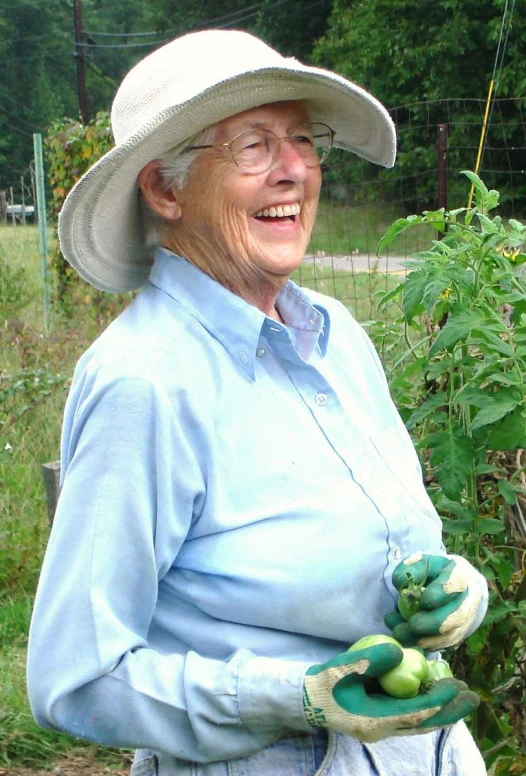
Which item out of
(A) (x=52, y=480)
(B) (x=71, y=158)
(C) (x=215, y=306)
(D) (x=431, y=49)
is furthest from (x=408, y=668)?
(D) (x=431, y=49)

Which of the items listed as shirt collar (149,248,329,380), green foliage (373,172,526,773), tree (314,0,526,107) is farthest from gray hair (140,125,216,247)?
tree (314,0,526,107)

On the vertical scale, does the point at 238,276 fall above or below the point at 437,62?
below

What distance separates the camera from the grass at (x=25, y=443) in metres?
3.29

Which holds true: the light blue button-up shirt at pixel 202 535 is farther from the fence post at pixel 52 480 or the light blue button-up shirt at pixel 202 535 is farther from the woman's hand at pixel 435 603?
the fence post at pixel 52 480

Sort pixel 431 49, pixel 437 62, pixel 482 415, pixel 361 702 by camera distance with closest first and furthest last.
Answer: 1. pixel 361 702
2. pixel 482 415
3. pixel 431 49
4. pixel 437 62

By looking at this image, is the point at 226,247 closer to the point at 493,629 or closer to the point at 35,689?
the point at 35,689

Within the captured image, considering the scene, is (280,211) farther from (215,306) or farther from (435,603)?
(435,603)

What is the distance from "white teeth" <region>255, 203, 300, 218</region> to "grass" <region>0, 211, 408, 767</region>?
1.19m

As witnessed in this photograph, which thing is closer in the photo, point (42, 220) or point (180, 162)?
point (180, 162)

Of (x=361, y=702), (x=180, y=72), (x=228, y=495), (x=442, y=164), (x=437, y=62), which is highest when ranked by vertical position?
(x=437, y=62)

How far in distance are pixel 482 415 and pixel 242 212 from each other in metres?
0.86

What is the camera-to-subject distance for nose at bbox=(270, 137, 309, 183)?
1944 millimetres

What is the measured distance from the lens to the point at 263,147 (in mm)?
1941

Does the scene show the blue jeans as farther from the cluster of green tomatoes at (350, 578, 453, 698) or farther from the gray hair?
the gray hair
